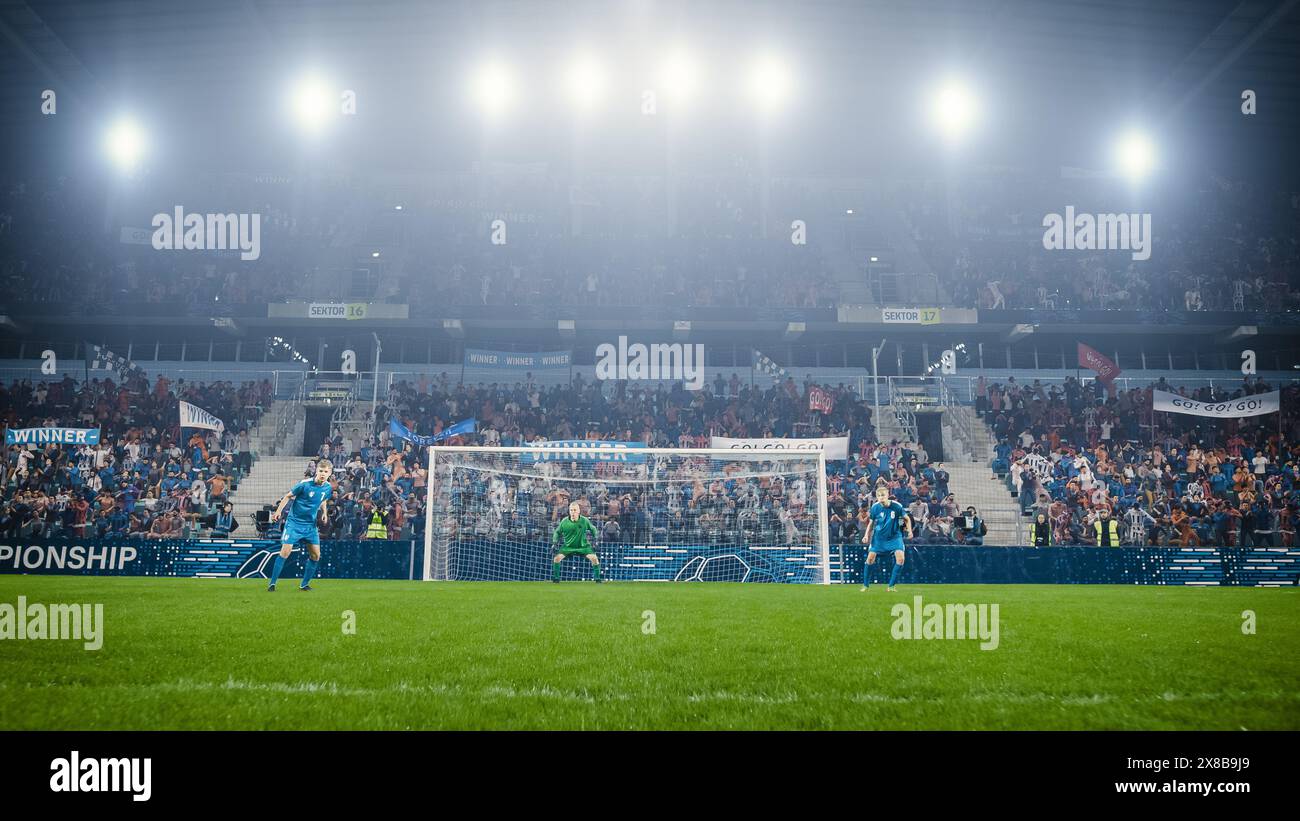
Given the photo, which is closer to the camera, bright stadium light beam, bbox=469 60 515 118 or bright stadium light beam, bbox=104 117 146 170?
bright stadium light beam, bbox=469 60 515 118

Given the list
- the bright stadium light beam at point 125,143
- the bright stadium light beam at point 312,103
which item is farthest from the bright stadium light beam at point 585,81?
the bright stadium light beam at point 125,143

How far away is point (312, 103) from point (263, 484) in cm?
1506

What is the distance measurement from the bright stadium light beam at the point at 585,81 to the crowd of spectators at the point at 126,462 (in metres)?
16.4

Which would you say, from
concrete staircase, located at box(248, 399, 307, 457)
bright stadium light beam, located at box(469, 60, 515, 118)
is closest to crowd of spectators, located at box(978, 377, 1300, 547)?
bright stadium light beam, located at box(469, 60, 515, 118)

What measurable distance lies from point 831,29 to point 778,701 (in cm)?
2740

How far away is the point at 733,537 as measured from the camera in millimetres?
19500

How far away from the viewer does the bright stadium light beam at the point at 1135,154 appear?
3403 cm

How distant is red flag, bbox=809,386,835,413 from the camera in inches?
1157

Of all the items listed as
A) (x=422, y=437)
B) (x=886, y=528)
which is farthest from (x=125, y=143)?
(x=886, y=528)

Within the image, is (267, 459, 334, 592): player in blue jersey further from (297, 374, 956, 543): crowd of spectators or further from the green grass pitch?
(297, 374, 956, 543): crowd of spectators

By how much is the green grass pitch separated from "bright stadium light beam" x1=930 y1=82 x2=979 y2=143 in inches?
1004

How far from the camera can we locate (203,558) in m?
18.1

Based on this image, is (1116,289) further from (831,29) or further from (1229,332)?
(831,29)
